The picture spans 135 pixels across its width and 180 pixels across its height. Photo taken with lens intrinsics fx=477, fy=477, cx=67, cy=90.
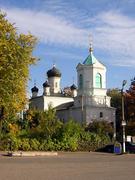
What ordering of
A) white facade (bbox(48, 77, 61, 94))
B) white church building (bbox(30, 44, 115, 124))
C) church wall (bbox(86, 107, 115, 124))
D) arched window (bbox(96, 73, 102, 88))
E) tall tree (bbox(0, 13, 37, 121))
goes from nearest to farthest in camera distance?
1. tall tree (bbox(0, 13, 37, 121))
2. church wall (bbox(86, 107, 115, 124))
3. white church building (bbox(30, 44, 115, 124))
4. arched window (bbox(96, 73, 102, 88))
5. white facade (bbox(48, 77, 61, 94))

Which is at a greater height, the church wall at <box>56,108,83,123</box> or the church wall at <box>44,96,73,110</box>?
the church wall at <box>44,96,73,110</box>

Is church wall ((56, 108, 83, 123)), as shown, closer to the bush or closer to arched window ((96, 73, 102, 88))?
→ arched window ((96, 73, 102, 88))

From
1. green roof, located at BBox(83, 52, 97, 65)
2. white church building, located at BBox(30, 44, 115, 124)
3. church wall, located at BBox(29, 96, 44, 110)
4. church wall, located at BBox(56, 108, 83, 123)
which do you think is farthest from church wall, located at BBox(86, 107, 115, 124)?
church wall, located at BBox(29, 96, 44, 110)

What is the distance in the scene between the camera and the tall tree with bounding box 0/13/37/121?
46.5 meters

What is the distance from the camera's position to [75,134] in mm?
57938

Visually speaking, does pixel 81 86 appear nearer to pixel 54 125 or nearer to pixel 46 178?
pixel 54 125

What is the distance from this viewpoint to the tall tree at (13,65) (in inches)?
1831

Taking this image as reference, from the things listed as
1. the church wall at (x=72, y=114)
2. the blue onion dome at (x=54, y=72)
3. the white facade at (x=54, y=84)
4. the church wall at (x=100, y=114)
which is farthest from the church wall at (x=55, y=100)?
the church wall at (x=100, y=114)

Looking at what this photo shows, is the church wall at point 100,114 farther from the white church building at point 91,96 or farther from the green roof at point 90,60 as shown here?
the green roof at point 90,60

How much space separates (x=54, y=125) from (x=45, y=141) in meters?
3.56

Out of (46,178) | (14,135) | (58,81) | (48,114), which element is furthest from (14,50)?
(58,81)

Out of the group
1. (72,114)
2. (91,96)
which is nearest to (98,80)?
(91,96)

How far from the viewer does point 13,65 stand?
1882 inches

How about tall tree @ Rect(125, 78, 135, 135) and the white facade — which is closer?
tall tree @ Rect(125, 78, 135, 135)
